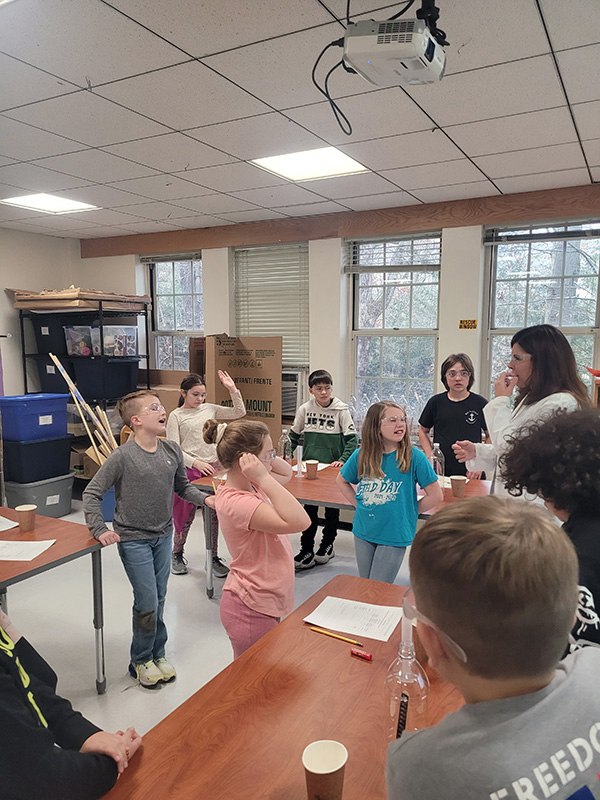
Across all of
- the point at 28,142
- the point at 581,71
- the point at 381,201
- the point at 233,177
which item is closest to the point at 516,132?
the point at 581,71

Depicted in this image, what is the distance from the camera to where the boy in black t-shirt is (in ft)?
11.7

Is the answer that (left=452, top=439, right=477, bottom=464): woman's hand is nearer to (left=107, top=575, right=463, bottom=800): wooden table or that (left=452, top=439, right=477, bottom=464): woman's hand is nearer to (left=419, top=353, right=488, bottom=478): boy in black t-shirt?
(left=419, top=353, right=488, bottom=478): boy in black t-shirt

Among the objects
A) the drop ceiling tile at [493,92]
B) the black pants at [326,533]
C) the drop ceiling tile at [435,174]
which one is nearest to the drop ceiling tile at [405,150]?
the drop ceiling tile at [435,174]

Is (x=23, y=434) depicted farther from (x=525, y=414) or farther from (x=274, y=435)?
(x=525, y=414)

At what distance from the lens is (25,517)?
2490mm

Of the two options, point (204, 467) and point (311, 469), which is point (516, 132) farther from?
point (204, 467)

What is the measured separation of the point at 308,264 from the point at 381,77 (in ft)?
11.8

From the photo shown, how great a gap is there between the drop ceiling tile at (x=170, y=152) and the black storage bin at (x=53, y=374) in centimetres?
296

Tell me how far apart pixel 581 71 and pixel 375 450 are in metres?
1.79

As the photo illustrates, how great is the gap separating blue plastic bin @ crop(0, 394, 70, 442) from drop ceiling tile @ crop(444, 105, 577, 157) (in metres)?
3.88

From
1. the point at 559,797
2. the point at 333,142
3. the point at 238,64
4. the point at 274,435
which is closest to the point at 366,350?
the point at 274,435

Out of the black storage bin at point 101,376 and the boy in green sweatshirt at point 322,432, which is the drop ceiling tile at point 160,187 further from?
the black storage bin at point 101,376

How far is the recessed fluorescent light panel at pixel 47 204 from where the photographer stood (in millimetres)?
4491

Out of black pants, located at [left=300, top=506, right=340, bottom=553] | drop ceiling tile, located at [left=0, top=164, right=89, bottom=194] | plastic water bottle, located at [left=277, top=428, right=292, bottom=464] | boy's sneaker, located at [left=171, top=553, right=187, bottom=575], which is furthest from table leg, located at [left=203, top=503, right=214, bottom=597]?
drop ceiling tile, located at [left=0, top=164, right=89, bottom=194]
